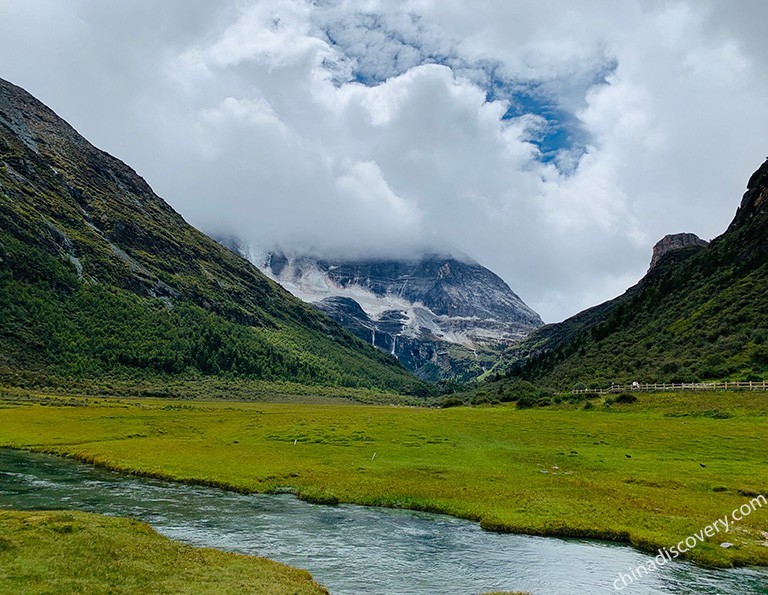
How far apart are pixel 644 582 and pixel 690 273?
187628 millimetres

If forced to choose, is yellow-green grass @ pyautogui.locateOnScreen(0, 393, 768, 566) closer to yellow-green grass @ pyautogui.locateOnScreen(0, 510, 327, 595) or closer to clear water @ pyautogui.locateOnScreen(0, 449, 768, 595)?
clear water @ pyautogui.locateOnScreen(0, 449, 768, 595)

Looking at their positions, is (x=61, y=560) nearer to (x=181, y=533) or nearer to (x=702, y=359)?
(x=181, y=533)

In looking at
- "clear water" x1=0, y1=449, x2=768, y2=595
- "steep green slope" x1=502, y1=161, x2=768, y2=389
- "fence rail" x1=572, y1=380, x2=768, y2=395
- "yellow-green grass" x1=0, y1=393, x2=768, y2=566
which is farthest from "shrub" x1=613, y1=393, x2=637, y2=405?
"clear water" x1=0, y1=449, x2=768, y2=595

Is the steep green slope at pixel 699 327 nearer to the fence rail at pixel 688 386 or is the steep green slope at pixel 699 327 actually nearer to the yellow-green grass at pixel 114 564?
the fence rail at pixel 688 386

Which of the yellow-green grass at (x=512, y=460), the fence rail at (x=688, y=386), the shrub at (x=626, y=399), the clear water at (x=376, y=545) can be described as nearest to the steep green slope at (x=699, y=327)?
the fence rail at (x=688, y=386)

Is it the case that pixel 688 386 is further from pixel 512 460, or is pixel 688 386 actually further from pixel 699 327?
pixel 512 460

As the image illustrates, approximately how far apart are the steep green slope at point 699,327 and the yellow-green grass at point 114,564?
106 metres

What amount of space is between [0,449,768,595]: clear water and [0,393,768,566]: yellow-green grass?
2.49 m

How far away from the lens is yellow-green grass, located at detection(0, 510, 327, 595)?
826 inches

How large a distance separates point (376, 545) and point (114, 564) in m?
16.0

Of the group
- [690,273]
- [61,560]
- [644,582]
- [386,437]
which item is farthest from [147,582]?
[690,273]

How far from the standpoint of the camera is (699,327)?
452 feet

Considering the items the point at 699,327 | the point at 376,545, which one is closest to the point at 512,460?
Result: the point at 376,545

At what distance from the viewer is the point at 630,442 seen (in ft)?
223
